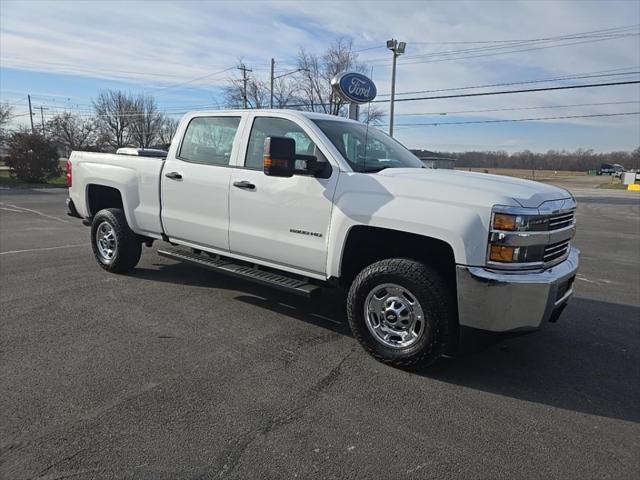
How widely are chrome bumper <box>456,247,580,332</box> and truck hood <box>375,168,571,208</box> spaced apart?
0.51 metres

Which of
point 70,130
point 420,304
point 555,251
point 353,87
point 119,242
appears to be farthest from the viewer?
point 70,130

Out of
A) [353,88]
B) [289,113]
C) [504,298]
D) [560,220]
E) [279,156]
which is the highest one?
[353,88]

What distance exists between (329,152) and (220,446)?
251cm

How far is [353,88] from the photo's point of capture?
41.6 feet

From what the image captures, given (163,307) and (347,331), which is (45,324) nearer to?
(163,307)

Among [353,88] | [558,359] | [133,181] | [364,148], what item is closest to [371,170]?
[364,148]

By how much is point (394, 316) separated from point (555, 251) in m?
1.33

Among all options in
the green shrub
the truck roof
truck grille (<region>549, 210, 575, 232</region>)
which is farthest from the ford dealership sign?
the green shrub

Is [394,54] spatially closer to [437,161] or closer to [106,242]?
[437,161]

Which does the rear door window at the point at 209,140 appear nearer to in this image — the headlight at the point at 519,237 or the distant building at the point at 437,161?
the headlight at the point at 519,237

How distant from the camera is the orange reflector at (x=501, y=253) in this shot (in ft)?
10.6

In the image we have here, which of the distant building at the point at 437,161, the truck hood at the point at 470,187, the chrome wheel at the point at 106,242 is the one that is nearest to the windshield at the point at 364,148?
the truck hood at the point at 470,187

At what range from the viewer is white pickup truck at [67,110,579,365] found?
10.8ft

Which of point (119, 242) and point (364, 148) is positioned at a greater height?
point (364, 148)
